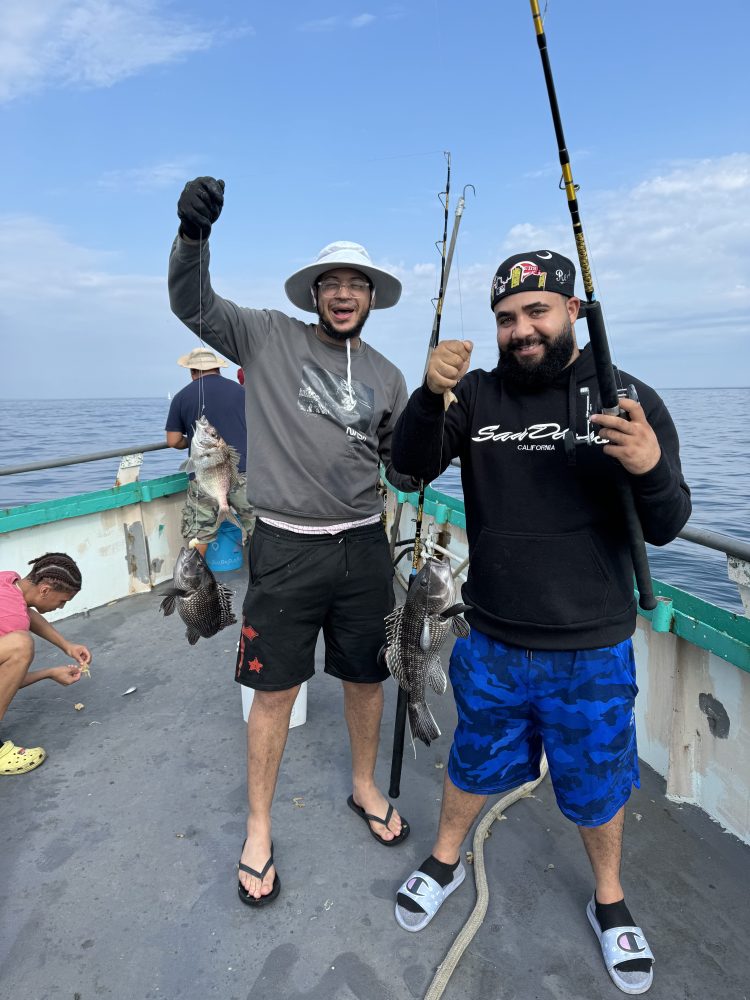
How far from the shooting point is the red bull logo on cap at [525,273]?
81.8 inches

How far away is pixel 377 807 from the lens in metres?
2.85

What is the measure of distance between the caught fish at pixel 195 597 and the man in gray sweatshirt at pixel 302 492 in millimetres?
409

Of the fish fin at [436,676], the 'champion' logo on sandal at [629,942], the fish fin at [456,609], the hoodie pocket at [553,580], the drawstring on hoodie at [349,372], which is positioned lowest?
the 'champion' logo on sandal at [629,942]

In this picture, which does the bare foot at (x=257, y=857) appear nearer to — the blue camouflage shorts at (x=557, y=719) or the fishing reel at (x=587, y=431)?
the blue camouflage shorts at (x=557, y=719)

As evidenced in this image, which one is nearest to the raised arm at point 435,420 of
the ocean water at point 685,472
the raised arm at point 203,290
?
the raised arm at point 203,290

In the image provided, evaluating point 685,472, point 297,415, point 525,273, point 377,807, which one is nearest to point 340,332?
point 297,415

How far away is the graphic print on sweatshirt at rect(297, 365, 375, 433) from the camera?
8.29 feet

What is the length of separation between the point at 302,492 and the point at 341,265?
3.10ft

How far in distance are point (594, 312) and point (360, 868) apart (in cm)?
240

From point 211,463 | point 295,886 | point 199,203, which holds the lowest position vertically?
point 295,886

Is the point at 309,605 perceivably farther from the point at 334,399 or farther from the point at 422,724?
the point at 334,399

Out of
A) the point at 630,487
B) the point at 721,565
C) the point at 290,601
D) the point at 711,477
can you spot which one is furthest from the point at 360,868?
the point at 711,477

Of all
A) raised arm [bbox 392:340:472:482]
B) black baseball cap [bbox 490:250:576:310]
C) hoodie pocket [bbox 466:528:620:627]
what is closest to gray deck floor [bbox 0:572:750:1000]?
hoodie pocket [bbox 466:528:620:627]

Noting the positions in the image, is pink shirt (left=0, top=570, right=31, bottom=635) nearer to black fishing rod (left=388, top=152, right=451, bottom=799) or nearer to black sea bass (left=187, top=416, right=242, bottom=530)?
black sea bass (left=187, top=416, right=242, bottom=530)
